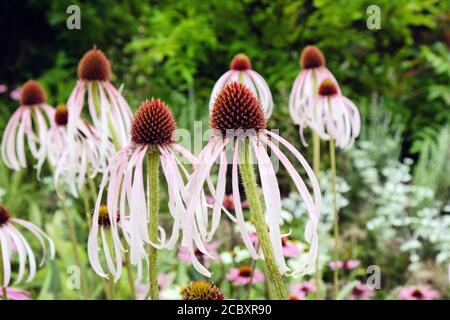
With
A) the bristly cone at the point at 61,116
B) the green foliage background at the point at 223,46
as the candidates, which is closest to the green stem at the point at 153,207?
the bristly cone at the point at 61,116

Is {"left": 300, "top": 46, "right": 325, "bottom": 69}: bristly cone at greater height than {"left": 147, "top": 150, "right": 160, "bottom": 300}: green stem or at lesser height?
greater

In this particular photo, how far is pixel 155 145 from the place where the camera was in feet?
2.83

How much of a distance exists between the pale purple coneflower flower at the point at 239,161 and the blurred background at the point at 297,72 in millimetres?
1507

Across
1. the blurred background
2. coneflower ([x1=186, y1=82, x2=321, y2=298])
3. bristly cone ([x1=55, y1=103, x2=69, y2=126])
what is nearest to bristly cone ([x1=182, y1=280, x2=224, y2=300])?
coneflower ([x1=186, y1=82, x2=321, y2=298])

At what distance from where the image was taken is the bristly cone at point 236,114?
2.54ft

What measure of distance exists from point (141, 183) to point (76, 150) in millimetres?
558

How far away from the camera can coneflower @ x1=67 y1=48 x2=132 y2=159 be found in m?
1.16

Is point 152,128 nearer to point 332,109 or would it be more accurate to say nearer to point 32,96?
point 332,109

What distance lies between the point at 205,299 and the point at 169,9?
250 cm

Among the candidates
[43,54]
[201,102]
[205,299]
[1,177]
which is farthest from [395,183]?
[43,54]

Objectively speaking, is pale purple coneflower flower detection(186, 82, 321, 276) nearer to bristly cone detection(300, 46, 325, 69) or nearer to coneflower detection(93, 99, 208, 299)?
coneflower detection(93, 99, 208, 299)

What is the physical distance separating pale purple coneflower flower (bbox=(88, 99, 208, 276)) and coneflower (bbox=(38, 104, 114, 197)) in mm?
350

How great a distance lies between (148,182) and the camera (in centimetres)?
83

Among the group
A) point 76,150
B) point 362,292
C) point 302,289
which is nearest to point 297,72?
point 362,292
